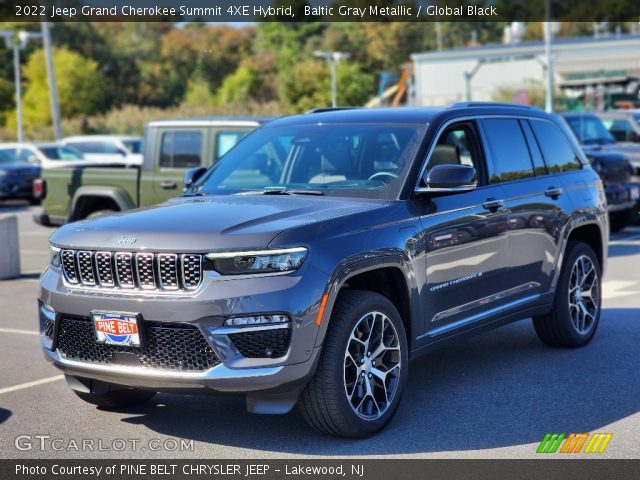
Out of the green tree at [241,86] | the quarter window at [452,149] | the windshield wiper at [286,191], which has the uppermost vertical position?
the green tree at [241,86]

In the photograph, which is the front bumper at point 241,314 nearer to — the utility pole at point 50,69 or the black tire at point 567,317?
the black tire at point 567,317

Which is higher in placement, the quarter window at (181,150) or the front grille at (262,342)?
the quarter window at (181,150)

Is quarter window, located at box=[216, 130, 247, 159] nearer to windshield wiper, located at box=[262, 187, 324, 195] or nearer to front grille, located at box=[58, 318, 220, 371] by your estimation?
windshield wiper, located at box=[262, 187, 324, 195]

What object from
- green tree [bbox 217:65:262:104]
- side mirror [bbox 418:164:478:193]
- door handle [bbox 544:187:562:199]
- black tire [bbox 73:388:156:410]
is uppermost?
green tree [bbox 217:65:262:104]

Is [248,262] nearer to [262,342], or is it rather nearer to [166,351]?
[262,342]

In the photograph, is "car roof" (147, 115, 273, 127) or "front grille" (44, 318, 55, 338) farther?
"car roof" (147, 115, 273, 127)

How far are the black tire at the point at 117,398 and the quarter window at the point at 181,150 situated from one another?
7068mm

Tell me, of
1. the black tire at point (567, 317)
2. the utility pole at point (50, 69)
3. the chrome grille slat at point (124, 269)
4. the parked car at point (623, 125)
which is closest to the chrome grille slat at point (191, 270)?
the chrome grille slat at point (124, 269)

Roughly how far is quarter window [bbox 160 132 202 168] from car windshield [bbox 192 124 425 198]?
19.8 feet

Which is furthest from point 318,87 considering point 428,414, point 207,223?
point 207,223

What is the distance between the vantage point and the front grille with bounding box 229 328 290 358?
203 inches

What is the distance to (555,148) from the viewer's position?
8.16m

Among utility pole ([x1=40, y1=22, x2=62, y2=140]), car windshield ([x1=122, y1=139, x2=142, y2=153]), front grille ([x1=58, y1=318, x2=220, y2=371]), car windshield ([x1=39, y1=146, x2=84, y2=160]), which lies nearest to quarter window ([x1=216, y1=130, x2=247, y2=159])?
front grille ([x1=58, y1=318, x2=220, y2=371])

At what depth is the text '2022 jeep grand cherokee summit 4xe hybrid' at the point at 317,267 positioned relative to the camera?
5191 mm
